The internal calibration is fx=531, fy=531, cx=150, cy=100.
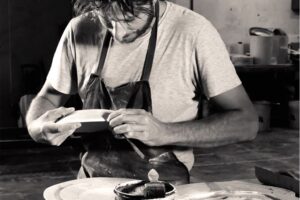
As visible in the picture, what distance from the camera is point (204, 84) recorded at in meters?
1.68

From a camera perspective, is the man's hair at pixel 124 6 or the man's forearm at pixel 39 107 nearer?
the man's hair at pixel 124 6

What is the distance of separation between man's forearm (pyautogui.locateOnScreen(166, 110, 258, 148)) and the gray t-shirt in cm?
7

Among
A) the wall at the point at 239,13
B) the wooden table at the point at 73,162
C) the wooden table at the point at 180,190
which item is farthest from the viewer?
the wall at the point at 239,13

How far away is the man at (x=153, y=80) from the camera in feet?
5.46

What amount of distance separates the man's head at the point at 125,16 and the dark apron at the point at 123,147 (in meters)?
0.03

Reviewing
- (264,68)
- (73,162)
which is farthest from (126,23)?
(264,68)

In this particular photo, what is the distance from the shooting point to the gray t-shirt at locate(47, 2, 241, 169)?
166cm

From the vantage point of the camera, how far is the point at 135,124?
4.86 ft

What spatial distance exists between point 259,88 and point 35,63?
8.71 ft

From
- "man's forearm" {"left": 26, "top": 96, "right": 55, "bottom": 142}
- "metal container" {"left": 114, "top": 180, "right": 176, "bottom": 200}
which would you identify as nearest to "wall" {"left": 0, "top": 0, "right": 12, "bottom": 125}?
"man's forearm" {"left": 26, "top": 96, "right": 55, "bottom": 142}

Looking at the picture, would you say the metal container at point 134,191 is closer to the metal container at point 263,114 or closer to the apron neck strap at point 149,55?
the apron neck strap at point 149,55

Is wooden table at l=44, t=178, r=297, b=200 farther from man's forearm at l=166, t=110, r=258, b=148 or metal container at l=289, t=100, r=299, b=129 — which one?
metal container at l=289, t=100, r=299, b=129

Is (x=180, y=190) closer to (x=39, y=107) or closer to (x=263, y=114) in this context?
(x=39, y=107)

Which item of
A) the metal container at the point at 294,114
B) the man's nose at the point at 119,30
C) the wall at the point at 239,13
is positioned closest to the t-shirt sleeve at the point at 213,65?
the man's nose at the point at 119,30
